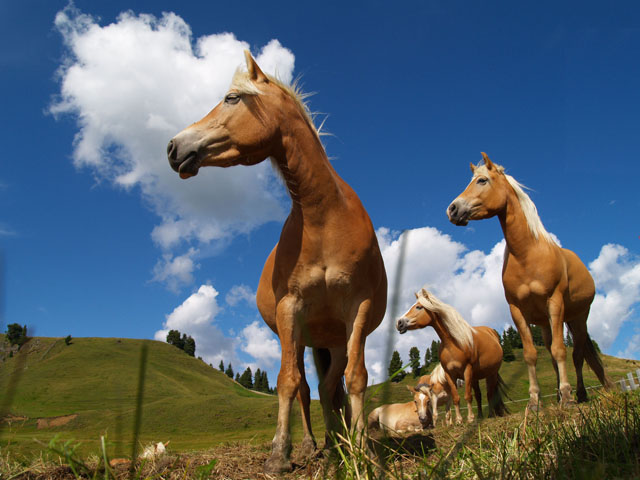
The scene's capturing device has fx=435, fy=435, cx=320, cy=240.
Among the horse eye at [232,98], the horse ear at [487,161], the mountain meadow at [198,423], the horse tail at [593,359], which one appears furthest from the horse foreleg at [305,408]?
the horse tail at [593,359]

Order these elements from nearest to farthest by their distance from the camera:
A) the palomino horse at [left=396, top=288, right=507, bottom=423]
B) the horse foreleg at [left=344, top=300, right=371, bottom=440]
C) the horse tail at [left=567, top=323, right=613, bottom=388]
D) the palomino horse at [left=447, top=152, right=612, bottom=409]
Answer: the horse foreleg at [left=344, top=300, right=371, bottom=440]
the palomino horse at [left=447, top=152, right=612, bottom=409]
the horse tail at [left=567, top=323, right=613, bottom=388]
the palomino horse at [left=396, top=288, right=507, bottom=423]

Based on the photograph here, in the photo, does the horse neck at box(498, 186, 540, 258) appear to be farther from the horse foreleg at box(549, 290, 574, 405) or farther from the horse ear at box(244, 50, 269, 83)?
the horse ear at box(244, 50, 269, 83)

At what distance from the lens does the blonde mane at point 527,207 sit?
24.1 feet

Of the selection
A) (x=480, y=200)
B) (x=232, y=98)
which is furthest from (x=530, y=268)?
(x=232, y=98)

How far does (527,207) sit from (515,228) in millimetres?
544

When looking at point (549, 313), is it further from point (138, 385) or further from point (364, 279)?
point (138, 385)

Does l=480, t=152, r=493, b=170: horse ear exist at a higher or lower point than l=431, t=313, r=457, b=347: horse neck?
higher

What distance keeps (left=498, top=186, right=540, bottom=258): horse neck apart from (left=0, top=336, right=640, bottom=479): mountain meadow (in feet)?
7.57

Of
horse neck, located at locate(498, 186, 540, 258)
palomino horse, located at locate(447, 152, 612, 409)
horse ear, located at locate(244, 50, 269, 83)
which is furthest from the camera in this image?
horse neck, located at locate(498, 186, 540, 258)

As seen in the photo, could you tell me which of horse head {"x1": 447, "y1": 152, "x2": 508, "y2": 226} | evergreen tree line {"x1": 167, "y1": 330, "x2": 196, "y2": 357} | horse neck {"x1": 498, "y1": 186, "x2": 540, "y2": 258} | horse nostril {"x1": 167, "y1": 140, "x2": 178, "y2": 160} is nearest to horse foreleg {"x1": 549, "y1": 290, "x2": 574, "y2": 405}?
horse neck {"x1": 498, "y1": 186, "x2": 540, "y2": 258}

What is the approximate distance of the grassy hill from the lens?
117cm

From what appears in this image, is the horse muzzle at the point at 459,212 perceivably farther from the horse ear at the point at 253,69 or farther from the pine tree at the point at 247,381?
the pine tree at the point at 247,381

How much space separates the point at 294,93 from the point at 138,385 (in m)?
3.72

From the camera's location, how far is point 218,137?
3.73 meters
